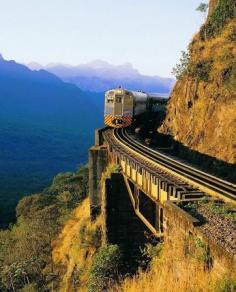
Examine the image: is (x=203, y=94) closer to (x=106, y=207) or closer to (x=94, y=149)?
(x=94, y=149)

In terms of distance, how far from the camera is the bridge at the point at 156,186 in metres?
17.5

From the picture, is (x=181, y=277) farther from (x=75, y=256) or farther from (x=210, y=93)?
(x=210, y=93)

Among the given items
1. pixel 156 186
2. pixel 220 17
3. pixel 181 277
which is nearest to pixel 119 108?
pixel 220 17

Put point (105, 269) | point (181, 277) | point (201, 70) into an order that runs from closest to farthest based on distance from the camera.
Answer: point (181, 277) < point (105, 269) < point (201, 70)

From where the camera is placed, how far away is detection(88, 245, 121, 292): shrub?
76.9 feet

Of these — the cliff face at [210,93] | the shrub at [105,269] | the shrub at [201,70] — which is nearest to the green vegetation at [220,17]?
the cliff face at [210,93]

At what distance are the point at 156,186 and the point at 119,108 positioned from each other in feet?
81.9

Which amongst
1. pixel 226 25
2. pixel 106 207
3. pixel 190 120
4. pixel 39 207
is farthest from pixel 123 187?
pixel 39 207

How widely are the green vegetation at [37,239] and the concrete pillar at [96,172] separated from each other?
288 inches

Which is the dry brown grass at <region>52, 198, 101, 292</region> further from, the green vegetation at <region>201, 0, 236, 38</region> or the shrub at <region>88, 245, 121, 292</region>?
the green vegetation at <region>201, 0, 236, 38</region>

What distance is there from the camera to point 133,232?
32469mm

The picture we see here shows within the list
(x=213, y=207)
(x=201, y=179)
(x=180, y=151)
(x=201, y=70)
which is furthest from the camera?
(x=201, y=70)

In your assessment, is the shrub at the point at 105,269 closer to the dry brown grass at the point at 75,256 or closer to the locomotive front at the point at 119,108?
the dry brown grass at the point at 75,256

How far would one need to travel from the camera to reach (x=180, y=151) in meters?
44.3
